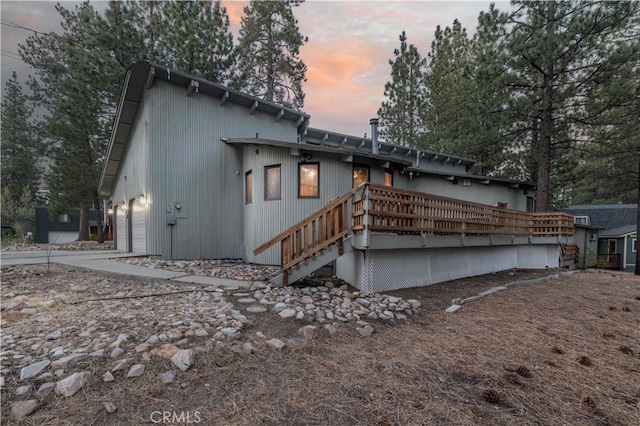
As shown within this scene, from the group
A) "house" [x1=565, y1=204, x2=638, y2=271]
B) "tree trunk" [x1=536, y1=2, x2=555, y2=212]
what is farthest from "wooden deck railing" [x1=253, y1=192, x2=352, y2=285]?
"house" [x1=565, y1=204, x2=638, y2=271]

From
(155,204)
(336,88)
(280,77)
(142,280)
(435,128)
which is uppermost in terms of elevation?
(280,77)

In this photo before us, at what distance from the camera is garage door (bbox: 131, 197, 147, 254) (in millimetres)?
10383

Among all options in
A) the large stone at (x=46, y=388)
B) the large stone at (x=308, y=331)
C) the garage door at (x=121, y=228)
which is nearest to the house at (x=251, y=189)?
the garage door at (x=121, y=228)

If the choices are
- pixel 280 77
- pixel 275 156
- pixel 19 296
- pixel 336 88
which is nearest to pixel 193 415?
pixel 19 296

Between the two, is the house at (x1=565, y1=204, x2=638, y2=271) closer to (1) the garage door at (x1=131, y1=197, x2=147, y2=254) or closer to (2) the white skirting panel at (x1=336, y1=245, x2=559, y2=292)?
(2) the white skirting panel at (x1=336, y1=245, x2=559, y2=292)

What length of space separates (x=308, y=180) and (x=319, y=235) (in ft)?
A: 11.7

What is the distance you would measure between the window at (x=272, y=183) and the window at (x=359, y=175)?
2.45 meters

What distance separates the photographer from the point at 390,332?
11.9ft

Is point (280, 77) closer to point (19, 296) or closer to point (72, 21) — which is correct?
point (72, 21)

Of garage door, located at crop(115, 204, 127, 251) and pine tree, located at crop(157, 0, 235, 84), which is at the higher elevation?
pine tree, located at crop(157, 0, 235, 84)

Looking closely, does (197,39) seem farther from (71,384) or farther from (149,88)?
(71,384)

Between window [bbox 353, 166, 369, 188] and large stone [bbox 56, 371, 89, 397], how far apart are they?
7.65 metres

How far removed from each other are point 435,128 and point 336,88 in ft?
27.3

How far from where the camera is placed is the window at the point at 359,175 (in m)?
8.96
